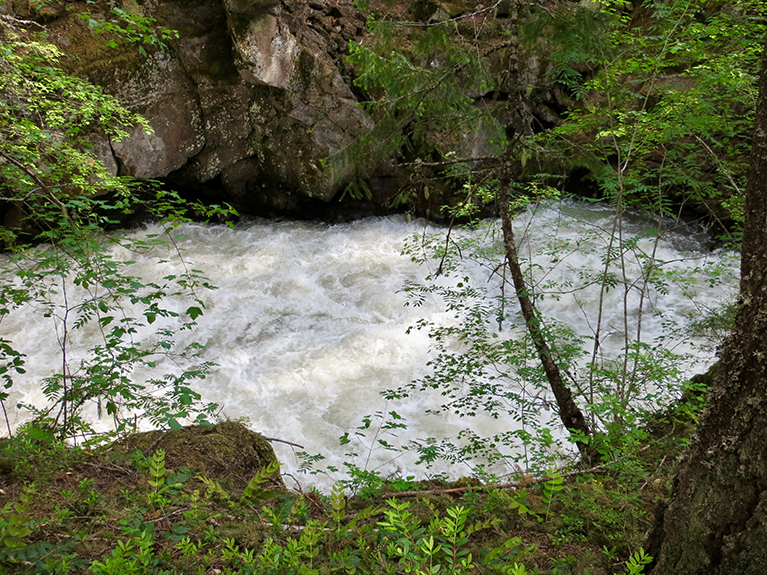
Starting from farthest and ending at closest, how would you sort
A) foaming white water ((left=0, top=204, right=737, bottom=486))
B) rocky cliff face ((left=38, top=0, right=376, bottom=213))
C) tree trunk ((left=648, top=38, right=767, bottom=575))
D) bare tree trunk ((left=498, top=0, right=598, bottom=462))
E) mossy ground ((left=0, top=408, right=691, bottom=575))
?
rocky cliff face ((left=38, top=0, right=376, bottom=213)), foaming white water ((left=0, top=204, right=737, bottom=486)), bare tree trunk ((left=498, top=0, right=598, bottom=462)), mossy ground ((left=0, top=408, right=691, bottom=575)), tree trunk ((left=648, top=38, right=767, bottom=575))

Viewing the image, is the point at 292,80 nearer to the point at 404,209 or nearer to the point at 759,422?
the point at 404,209

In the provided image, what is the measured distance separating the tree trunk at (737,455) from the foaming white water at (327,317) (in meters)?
2.97

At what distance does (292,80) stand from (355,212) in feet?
10.5

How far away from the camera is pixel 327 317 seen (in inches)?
294

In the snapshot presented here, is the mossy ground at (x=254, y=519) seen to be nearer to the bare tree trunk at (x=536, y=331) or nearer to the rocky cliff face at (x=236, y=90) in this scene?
the bare tree trunk at (x=536, y=331)

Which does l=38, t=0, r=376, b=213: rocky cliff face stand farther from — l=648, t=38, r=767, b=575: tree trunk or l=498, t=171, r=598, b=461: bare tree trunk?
l=648, t=38, r=767, b=575: tree trunk

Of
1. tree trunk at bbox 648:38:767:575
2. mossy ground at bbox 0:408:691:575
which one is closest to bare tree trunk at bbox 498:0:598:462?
mossy ground at bbox 0:408:691:575

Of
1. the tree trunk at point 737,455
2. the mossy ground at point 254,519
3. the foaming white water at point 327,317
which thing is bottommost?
the foaming white water at point 327,317

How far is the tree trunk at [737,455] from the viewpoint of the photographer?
1.30 metres

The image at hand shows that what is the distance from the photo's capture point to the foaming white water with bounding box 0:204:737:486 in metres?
5.41

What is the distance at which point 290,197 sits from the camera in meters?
10.7

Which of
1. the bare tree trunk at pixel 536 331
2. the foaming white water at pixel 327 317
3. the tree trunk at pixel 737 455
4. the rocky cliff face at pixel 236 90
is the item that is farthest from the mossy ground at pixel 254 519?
the rocky cliff face at pixel 236 90

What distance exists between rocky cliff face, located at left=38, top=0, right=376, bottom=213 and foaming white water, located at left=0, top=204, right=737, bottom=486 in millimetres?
1322

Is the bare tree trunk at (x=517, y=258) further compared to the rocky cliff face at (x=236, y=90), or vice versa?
the rocky cliff face at (x=236, y=90)
